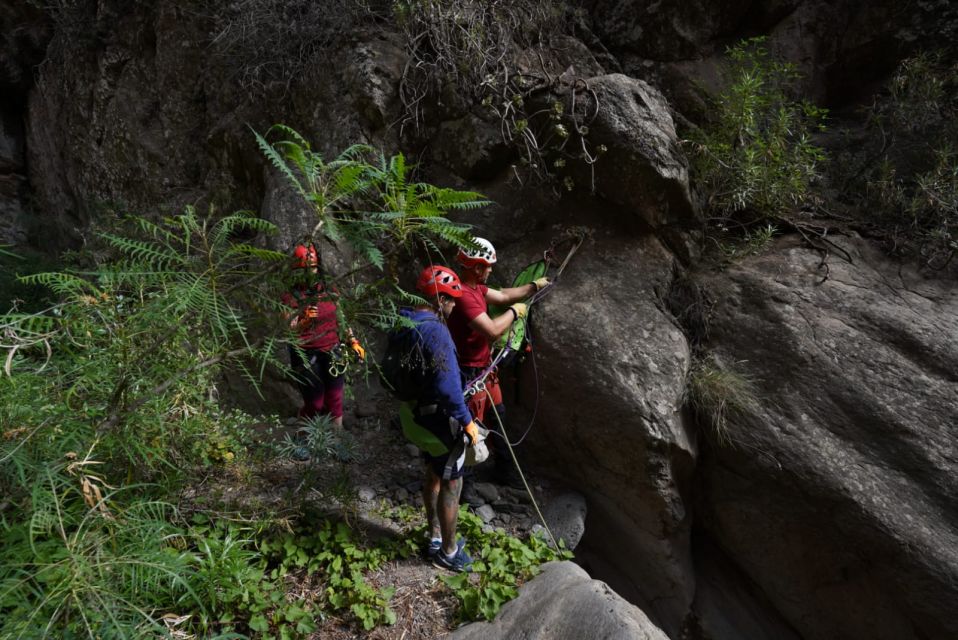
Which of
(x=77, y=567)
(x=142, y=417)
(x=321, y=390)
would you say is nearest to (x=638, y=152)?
(x=321, y=390)

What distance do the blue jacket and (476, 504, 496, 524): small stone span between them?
1256mm

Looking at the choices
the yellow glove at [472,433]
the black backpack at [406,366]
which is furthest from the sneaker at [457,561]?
the black backpack at [406,366]

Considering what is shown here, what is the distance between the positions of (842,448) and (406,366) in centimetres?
312

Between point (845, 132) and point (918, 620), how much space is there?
14.2 ft

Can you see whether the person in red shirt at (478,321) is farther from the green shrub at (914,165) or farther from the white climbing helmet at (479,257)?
the green shrub at (914,165)

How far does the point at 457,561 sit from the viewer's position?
3.15m

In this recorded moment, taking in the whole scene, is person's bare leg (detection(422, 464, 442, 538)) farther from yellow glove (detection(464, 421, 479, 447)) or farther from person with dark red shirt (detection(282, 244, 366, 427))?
person with dark red shirt (detection(282, 244, 366, 427))

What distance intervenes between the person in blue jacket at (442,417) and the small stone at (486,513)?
1.79ft

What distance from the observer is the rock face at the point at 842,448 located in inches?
130

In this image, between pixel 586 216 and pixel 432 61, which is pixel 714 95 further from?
pixel 432 61

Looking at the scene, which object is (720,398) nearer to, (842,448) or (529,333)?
(842,448)

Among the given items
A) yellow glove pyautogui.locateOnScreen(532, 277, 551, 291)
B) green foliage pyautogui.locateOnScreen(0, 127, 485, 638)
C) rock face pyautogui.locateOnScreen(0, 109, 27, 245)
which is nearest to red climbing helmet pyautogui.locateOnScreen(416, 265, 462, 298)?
green foliage pyautogui.locateOnScreen(0, 127, 485, 638)

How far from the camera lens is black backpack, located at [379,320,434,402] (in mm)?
2818

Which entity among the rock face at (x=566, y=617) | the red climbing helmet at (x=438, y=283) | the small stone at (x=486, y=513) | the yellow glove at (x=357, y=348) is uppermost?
the red climbing helmet at (x=438, y=283)
